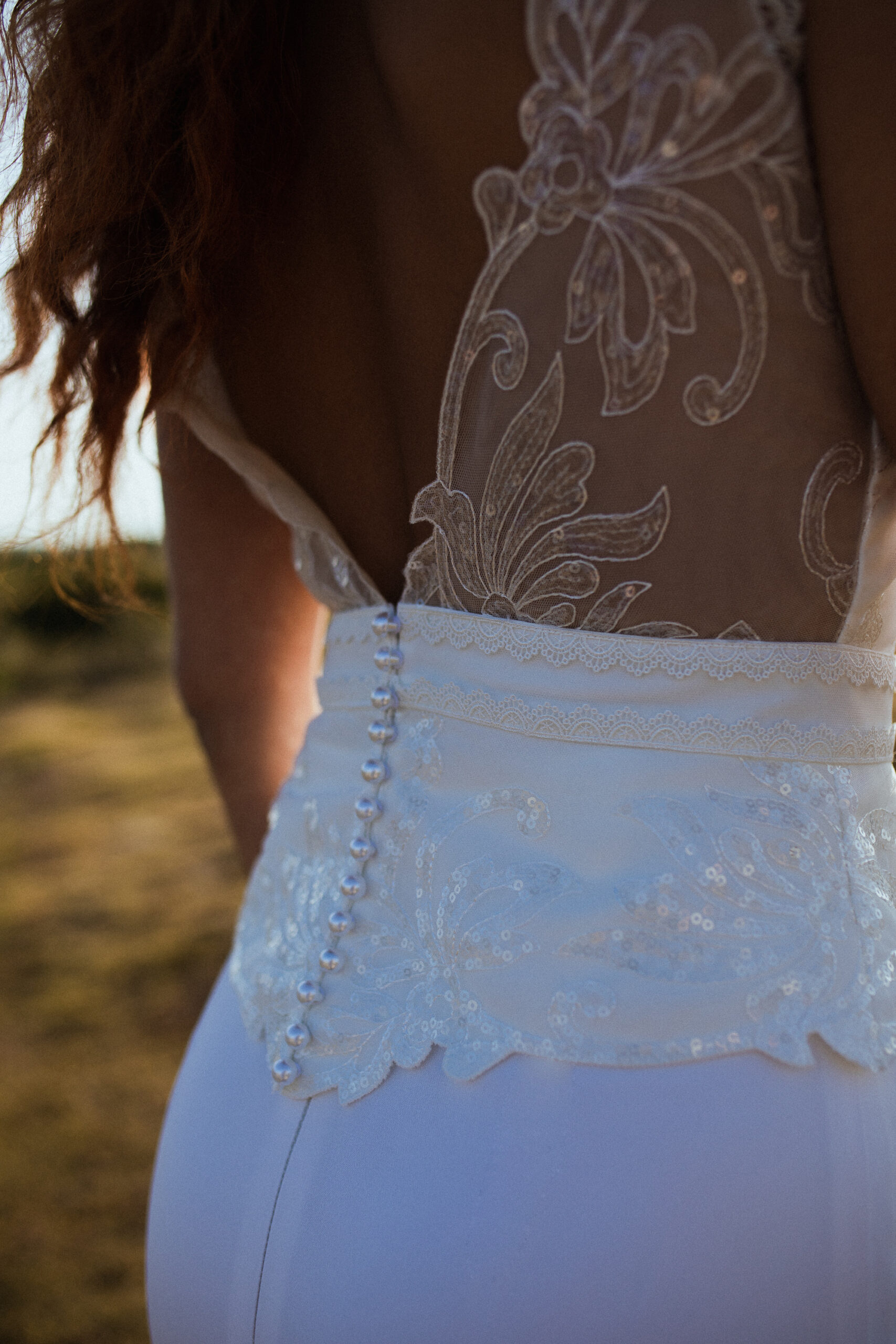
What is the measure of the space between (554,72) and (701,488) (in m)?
0.29

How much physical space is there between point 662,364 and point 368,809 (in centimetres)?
41

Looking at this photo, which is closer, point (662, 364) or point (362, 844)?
point (662, 364)

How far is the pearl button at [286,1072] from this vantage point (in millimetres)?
810

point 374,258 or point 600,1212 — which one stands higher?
point 374,258

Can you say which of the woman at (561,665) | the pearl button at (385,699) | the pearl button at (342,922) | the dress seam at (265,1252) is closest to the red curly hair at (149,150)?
the woman at (561,665)

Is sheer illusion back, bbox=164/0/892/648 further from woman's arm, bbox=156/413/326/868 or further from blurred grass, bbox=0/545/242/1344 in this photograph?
blurred grass, bbox=0/545/242/1344

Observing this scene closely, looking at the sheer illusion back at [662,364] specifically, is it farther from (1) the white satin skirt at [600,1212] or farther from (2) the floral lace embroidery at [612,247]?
(1) the white satin skirt at [600,1212]

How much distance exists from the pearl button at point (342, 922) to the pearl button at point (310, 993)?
0.04 metres

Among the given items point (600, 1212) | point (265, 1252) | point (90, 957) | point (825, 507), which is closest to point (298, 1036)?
point (265, 1252)

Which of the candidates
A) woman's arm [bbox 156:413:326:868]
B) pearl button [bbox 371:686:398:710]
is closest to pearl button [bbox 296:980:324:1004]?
pearl button [bbox 371:686:398:710]

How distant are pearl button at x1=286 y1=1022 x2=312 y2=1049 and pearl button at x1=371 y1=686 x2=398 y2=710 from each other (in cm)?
26

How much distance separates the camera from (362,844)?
853 mm

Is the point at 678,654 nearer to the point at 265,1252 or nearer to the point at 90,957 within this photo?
the point at 265,1252

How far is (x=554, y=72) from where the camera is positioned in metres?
0.70
